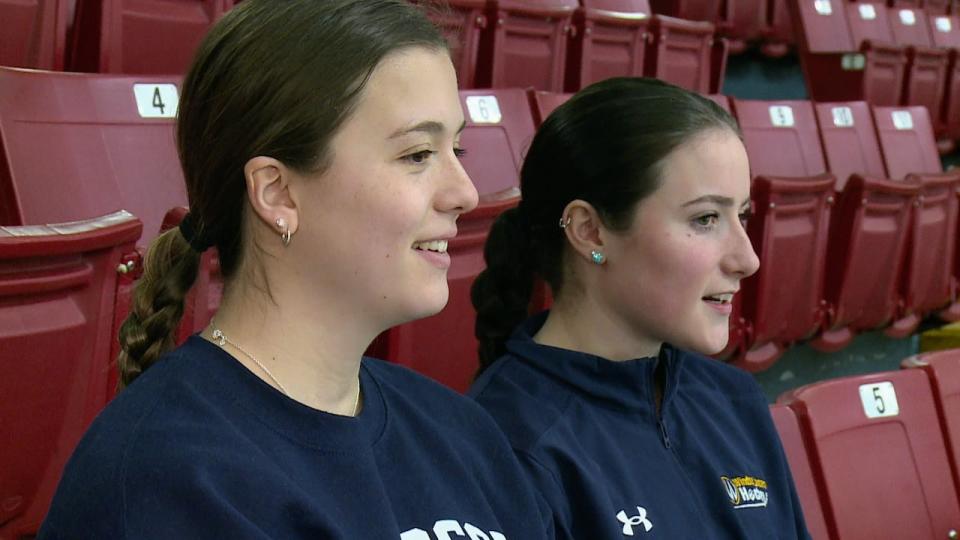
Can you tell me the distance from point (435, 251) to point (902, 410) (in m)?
0.63

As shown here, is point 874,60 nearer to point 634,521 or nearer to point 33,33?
point 33,33

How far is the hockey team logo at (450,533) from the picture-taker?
1.42 ft

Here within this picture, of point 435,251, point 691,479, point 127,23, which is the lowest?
point 691,479

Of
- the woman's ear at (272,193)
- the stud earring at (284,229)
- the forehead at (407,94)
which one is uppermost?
the forehead at (407,94)

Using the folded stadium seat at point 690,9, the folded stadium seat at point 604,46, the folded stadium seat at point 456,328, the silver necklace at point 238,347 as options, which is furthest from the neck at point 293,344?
the folded stadium seat at point 690,9

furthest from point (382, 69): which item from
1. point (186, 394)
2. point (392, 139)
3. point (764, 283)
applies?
point (764, 283)

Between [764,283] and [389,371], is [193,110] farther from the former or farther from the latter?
[764,283]

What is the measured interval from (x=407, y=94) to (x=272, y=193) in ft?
0.20

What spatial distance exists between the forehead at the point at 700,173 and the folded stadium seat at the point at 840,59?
6.44 feet

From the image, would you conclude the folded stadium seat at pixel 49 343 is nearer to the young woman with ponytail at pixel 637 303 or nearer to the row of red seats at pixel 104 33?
the young woman with ponytail at pixel 637 303

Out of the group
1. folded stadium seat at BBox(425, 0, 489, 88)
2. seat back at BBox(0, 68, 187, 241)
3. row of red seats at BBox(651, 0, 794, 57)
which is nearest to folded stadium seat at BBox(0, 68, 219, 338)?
seat back at BBox(0, 68, 187, 241)

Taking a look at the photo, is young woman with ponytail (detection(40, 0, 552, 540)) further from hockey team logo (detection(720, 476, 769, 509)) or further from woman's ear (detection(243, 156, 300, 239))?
hockey team logo (detection(720, 476, 769, 509))

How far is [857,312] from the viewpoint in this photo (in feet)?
5.30

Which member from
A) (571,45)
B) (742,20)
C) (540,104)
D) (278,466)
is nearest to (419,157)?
(278,466)
